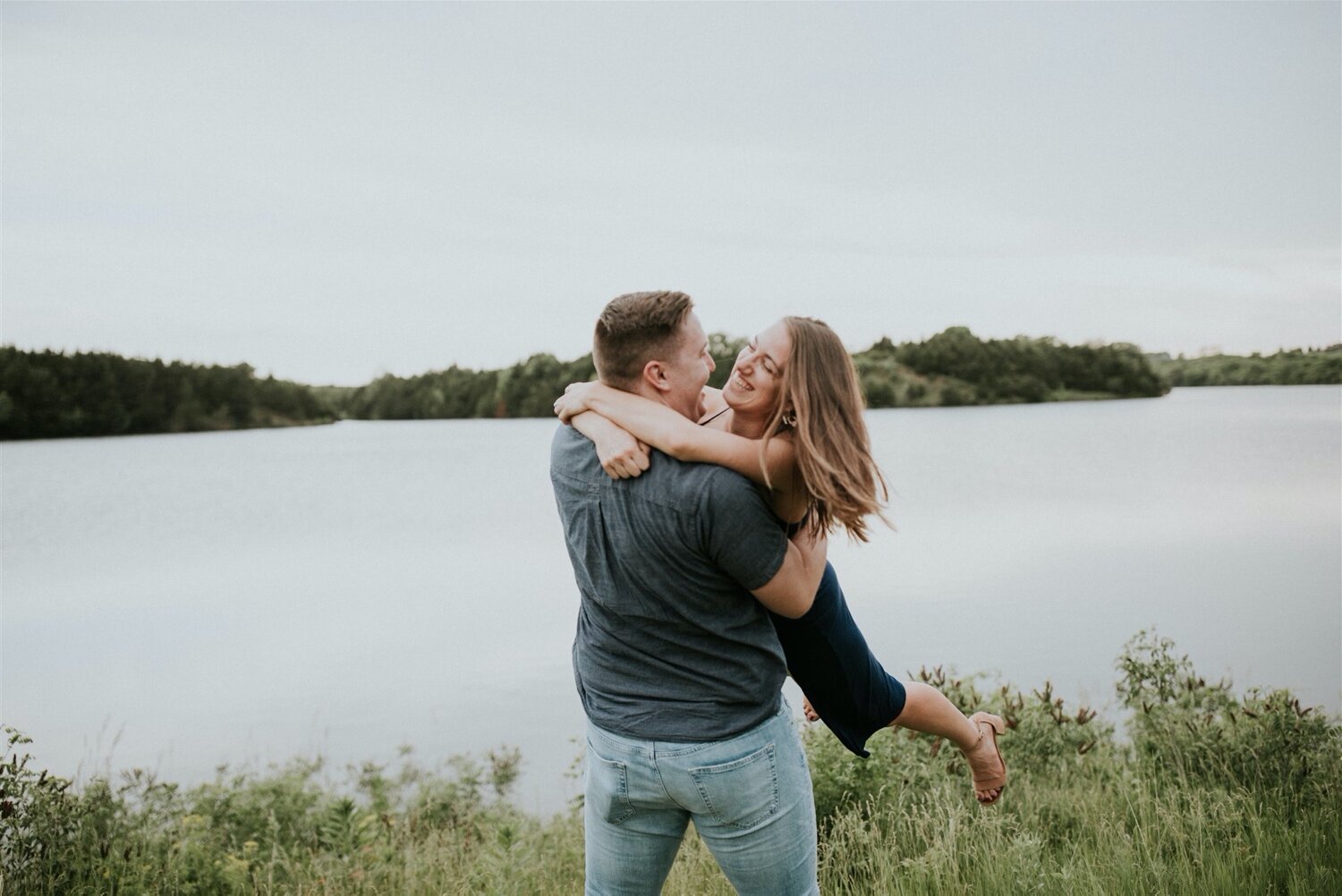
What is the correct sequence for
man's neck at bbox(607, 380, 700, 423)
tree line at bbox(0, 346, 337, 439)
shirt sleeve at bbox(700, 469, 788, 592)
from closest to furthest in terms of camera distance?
shirt sleeve at bbox(700, 469, 788, 592), man's neck at bbox(607, 380, 700, 423), tree line at bbox(0, 346, 337, 439)

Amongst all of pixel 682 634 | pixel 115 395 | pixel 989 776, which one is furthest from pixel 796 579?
pixel 115 395

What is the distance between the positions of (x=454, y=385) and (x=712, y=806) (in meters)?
67.4

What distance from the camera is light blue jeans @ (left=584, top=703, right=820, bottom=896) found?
1839 millimetres

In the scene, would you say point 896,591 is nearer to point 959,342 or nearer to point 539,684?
point 539,684

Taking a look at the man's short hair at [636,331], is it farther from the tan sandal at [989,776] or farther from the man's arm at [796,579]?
the tan sandal at [989,776]

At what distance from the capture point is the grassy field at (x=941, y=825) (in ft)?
10.6

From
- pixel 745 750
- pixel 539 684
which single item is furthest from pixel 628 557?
pixel 539 684

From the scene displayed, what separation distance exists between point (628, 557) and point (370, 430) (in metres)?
90.4

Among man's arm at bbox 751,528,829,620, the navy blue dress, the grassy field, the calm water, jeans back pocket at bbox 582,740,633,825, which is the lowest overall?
the calm water

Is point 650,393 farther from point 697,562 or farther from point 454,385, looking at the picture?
point 454,385

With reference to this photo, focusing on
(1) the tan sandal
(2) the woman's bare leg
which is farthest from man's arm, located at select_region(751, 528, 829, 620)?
(1) the tan sandal

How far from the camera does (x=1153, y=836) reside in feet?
12.0

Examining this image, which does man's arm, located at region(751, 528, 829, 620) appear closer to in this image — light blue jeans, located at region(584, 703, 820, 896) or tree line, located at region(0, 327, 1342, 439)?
light blue jeans, located at region(584, 703, 820, 896)

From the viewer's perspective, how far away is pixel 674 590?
1785 mm
